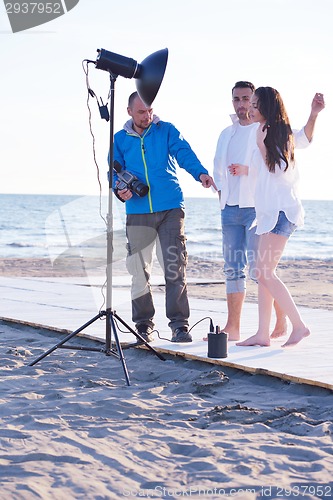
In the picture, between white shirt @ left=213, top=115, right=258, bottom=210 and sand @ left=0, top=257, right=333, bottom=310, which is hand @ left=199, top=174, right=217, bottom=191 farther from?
sand @ left=0, top=257, right=333, bottom=310

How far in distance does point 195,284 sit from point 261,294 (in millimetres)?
5706

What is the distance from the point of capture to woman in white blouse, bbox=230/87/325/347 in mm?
4820

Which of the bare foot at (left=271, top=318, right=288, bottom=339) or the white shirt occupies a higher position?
the white shirt

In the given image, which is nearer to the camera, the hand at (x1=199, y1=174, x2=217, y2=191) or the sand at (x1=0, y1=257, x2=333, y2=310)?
the hand at (x1=199, y1=174, x2=217, y2=191)

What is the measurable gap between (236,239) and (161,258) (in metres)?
0.53

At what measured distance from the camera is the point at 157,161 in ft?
17.6

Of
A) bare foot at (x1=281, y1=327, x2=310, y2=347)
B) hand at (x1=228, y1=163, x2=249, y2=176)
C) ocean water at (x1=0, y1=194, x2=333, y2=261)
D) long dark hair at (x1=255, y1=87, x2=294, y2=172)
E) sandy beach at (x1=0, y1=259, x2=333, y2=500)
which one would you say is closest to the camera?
sandy beach at (x1=0, y1=259, x2=333, y2=500)

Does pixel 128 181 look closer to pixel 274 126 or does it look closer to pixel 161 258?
pixel 161 258

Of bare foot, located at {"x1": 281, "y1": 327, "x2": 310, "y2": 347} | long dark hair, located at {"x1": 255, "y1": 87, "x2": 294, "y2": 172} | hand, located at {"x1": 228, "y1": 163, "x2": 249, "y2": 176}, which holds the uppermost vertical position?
long dark hair, located at {"x1": 255, "y1": 87, "x2": 294, "y2": 172}

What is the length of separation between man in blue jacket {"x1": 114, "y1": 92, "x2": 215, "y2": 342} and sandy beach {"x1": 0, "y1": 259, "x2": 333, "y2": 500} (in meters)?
A: 0.50

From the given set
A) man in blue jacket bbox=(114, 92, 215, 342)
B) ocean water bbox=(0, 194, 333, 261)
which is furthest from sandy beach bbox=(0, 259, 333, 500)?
ocean water bbox=(0, 194, 333, 261)

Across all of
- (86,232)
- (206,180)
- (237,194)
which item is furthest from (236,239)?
(86,232)

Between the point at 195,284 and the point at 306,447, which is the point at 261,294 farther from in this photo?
the point at 195,284

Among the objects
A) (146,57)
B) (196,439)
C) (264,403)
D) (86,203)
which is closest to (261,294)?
(264,403)
